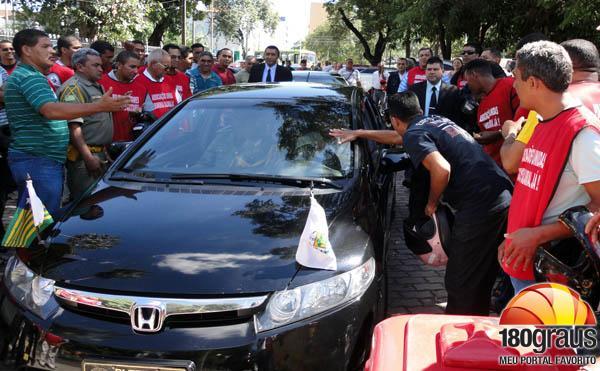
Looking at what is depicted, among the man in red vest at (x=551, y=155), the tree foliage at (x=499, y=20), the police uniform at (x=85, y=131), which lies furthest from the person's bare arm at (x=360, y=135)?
the tree foliage at (x=499, y=20)

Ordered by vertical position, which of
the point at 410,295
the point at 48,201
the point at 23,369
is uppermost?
Answer: the point at 48,201

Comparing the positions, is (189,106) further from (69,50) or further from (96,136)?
(69,50)

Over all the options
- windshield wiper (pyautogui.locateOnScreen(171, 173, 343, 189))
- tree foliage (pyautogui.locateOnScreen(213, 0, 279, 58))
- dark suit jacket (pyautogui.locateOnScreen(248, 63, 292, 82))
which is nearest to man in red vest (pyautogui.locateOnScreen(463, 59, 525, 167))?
windshield wiper (pyautogui.locateOnScreen(171, 173, 343, 189))

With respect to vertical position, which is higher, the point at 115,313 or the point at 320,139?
the point at 320,139

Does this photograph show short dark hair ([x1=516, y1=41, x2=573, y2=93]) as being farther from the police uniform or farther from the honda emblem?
the police uniform

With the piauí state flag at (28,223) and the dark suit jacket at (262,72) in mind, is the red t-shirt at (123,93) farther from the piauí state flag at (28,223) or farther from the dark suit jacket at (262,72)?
the dark suit jacket at (262,72)

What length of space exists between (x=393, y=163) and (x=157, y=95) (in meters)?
3.31

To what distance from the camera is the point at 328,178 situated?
10.2 ft

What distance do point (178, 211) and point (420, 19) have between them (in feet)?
40.9

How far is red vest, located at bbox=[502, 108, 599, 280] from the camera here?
6.88 ft

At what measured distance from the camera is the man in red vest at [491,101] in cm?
443

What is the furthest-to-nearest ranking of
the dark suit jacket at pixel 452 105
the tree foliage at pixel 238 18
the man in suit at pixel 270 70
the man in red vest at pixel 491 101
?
1. the tree foliage at pixel 238 18
2. the man in suit at pixel 270 70
3. the dark suit jacket at pixel 452 105
4. the man in red vest at pixel 491 101

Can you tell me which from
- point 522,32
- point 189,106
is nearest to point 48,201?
point 189,106

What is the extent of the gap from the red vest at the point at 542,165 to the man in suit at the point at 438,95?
11.9 ft
